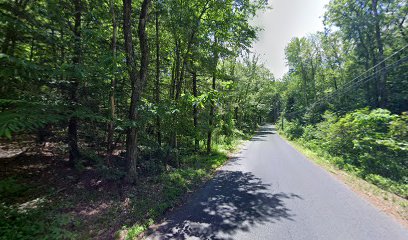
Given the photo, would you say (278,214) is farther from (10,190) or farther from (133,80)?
(10,190)

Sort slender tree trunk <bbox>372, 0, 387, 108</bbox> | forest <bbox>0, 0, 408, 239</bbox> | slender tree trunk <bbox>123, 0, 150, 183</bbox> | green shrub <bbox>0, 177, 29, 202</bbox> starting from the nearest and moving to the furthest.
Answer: forest <bbox>0, 0, 408, 239</bbox>, green shrub <bbox>0, 177, 29, 202</bbox>, slender tree trunk <bbox>123, 0, 150, 183</bbox>, slender tree trunk <bbox>372, 0, 387, 108</bbox>

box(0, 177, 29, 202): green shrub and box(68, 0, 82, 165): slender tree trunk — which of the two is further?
box(68, 0, 82, 165): slender tree trunk

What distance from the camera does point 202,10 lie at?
964 cm

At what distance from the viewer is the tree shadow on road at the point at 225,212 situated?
4090 millimetres

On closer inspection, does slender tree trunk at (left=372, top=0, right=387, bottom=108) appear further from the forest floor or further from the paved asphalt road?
the forest floor

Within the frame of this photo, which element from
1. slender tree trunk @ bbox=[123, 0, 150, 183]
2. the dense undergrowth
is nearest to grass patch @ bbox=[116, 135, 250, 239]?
slender tree trunk @ bbox=[123, 0, 150, 183]

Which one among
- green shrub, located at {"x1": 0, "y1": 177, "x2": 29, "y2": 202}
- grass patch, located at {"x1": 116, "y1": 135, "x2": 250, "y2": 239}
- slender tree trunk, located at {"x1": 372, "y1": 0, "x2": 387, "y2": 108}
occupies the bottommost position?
grass patch, located at {"x1": 116, "y1": 135, "x2": 250, "y2": 239}

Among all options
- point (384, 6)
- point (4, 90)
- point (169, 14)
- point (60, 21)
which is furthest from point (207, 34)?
point (384, 6)

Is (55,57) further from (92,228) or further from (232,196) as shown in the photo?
(232,196)

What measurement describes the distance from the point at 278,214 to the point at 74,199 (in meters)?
5.31

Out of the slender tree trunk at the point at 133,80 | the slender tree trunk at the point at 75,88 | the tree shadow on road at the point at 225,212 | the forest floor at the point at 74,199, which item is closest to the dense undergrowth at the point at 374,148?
the tree shadow on road at the point at 225,212

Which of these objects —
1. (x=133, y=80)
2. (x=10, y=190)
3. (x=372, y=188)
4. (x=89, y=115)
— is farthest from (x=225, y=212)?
(x=372, y=188)

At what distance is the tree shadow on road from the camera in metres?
4.09

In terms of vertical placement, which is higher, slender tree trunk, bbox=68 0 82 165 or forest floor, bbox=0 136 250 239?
slender tree trunk, bbox=68 0 82 165
